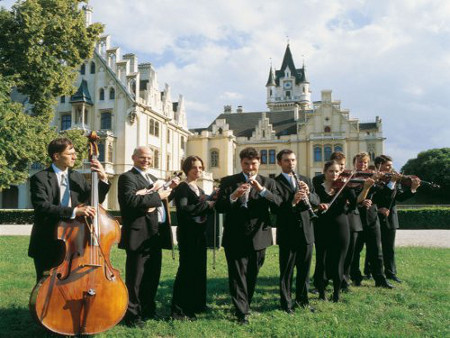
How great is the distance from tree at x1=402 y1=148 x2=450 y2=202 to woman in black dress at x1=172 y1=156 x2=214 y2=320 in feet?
157

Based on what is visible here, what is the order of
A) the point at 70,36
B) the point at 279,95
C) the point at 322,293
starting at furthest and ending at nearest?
the point at 279,95 → the point at 70,36 → the point at 322,293

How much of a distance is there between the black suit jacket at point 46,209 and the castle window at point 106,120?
31.0m

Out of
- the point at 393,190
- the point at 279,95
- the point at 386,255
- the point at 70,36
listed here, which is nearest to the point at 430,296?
the point at 386,255

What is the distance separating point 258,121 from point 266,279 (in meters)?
45.7

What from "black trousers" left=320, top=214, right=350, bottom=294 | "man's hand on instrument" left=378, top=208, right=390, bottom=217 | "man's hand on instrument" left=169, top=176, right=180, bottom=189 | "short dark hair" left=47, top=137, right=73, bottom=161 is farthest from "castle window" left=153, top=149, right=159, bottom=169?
"short dark hair" left=47, top=137, right=73, bottom=161

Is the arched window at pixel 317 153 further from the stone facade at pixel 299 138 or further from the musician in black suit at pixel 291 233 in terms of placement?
the musician in black suit at pixel 291 233

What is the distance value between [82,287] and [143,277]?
3.76 ft

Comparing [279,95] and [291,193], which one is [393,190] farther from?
[279,95]

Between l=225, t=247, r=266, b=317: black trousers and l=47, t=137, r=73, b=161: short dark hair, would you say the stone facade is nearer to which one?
l=225, t=247, r=266, b=317: black trousers

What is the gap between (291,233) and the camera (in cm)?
562

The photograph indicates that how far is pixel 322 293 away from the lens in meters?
6.17

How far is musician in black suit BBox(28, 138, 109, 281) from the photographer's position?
13.6 feet

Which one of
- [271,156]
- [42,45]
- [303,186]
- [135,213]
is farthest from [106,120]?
[303,186]

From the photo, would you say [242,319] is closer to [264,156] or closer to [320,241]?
[320,241]
